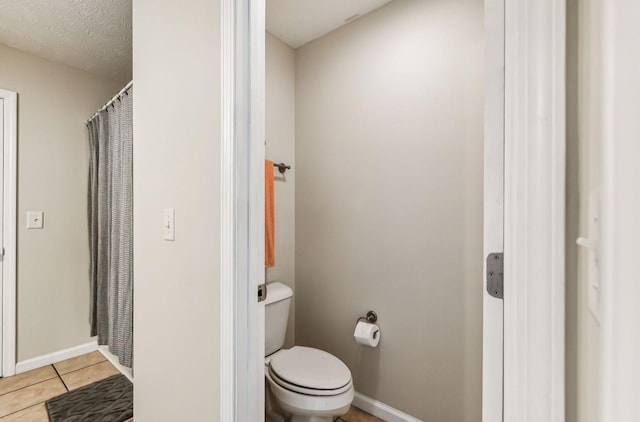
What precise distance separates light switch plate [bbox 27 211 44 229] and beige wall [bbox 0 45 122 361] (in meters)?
0.03

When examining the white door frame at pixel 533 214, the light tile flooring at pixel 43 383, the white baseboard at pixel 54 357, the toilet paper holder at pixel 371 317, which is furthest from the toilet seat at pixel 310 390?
the white baseboard at pixel 54 357

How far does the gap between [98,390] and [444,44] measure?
2886 mm

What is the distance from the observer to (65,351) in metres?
2.35

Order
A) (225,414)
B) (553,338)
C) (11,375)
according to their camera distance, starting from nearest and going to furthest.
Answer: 1. (553,338)
2. (225,414)
3. (11,375)

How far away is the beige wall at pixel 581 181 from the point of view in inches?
13.6

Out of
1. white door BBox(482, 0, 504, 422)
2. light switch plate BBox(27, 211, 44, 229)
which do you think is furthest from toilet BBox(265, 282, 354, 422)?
light switch plate BBox(27, 211, 44, 229)

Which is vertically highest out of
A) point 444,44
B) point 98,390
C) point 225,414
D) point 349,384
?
point 444,44

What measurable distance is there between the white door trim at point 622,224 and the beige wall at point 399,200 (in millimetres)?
1250

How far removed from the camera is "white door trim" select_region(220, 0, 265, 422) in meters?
0.95

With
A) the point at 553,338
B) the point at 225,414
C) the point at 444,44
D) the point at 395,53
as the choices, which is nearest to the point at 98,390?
the point at 225,414

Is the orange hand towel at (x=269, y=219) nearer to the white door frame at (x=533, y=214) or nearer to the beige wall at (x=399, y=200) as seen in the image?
the beige wall at (x=399, y=200)

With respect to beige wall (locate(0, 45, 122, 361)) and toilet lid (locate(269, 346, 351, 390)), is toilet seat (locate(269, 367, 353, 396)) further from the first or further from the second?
beige wall (locate(0, 45, 122, 361))

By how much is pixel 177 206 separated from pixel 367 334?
1.17m

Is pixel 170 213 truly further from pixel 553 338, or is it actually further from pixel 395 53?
pixel 395 53
